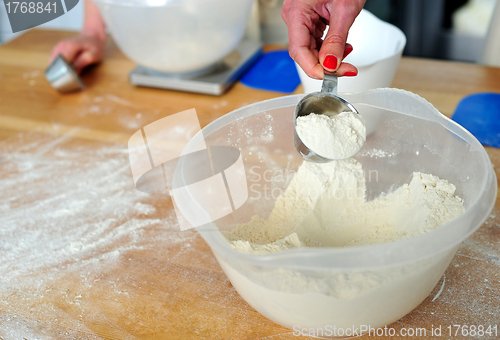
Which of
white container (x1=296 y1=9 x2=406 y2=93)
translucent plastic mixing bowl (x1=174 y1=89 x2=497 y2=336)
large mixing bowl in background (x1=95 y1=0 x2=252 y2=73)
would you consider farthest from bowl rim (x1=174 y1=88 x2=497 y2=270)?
large mixing bowl in background (x1=95 y1=0 x2=252 y2=73)

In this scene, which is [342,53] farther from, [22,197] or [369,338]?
[22,197]

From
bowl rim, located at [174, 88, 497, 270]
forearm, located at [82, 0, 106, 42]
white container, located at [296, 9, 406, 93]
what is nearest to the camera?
bowl rim, located at [174, 88, 497, 270]

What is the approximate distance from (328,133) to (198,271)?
275 millimetres

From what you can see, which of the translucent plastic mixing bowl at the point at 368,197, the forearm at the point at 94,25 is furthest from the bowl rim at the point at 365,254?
the forearm at the point at 94,25

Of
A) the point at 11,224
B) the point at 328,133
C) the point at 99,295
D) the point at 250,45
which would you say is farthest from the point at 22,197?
the point at 250,45

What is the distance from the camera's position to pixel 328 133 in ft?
1.90

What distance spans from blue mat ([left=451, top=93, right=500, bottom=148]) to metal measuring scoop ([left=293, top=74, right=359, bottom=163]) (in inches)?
13.5

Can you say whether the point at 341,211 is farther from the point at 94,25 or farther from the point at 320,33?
the point at 94,25

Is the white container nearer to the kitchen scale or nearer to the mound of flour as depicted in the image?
the mound of flour

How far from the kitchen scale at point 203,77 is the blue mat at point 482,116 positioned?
0.52 metres

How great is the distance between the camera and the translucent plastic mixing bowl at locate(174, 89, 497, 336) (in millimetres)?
393

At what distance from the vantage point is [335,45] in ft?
1.95

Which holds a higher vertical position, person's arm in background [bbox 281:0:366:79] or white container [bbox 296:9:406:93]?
person's arm in background [bbox 281:0:366:79]

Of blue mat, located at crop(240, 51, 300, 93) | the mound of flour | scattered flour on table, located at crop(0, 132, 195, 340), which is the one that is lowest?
scattered flour on table, located at crop(0, 132, 195, 340)
